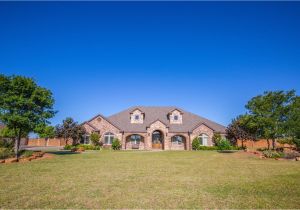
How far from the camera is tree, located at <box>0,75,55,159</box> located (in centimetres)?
1956

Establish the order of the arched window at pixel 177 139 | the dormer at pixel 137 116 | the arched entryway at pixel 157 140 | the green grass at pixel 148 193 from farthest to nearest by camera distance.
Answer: the dormer at pixel 137 116 < the arched entryway at pixel 157 140 < the arched window at pixel 177 139 < the green grass at pixel 148 193

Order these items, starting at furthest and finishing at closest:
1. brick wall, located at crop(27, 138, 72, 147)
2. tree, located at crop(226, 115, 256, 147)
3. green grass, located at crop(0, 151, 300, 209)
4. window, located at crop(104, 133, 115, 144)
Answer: brick wall, located at crop(27, 138, 72, 147) < window, located at crop(104, 133, 115, 144) < tree, located at crop(226, 115, 256, 147) < green grass, located at crop(0, 151, 300, 209)

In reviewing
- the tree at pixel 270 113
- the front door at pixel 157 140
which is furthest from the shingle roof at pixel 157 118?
the tree at pixel 270 113

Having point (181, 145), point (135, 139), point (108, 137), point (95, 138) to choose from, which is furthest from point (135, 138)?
point (181, 145)

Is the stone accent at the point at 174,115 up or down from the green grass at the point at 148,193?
up

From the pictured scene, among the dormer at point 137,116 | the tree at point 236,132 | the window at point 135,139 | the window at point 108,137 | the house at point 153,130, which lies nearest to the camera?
the tree at point 236,132

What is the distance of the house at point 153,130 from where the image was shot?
40375mm

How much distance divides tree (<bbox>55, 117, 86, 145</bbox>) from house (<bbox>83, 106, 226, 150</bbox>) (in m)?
2.28

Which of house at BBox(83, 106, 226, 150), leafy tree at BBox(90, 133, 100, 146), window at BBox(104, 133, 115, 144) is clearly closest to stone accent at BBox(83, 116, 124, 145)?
house at BBox(83, 106, 226, 150)

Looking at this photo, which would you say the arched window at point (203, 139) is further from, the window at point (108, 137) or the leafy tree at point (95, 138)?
the leafy tree at point (95, 138)

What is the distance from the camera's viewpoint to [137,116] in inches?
1714

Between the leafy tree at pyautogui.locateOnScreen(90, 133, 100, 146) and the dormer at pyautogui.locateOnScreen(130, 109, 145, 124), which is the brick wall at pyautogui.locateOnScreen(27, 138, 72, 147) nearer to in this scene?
the leafy tree at pyautogui.locateOnScreen(90, 133, 100, 146)

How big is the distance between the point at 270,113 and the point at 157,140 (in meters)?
22.5

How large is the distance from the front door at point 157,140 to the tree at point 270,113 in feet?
64.2
